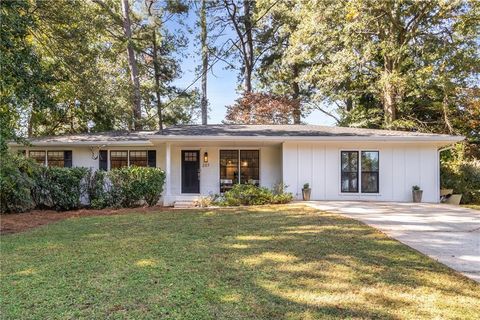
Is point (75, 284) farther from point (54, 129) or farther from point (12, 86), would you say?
point (54, 129)

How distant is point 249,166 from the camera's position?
1280cm

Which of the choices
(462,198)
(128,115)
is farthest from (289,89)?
(462,198)

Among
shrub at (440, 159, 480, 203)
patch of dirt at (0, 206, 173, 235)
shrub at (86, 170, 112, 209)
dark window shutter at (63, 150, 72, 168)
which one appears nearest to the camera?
patch of dirt at (0, 206, 173, 235)

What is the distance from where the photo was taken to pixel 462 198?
43.0ft

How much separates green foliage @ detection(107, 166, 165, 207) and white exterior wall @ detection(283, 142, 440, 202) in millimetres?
4566

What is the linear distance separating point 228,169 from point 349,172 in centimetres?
450

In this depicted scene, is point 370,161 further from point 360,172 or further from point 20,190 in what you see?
point 20,190

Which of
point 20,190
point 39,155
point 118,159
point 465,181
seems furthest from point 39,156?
point 465,181

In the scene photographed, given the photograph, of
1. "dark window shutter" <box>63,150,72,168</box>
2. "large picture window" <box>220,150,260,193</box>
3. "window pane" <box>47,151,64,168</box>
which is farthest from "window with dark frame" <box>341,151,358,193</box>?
"window pane" <box>47,151,64,168</box>

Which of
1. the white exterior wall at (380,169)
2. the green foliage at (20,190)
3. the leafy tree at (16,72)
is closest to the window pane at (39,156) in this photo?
the green foliage at (20,190)

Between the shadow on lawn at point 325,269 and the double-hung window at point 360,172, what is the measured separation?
17.9ft

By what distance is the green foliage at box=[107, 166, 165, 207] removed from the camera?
10633 mm

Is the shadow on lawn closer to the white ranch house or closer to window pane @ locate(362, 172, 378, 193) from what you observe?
the white ranch house

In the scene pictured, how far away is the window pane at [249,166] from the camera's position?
12758mm
